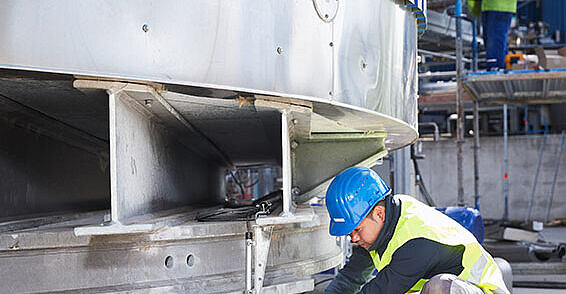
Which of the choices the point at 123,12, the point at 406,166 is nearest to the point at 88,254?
the point at 123,12

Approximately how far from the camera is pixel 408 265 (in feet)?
6.30

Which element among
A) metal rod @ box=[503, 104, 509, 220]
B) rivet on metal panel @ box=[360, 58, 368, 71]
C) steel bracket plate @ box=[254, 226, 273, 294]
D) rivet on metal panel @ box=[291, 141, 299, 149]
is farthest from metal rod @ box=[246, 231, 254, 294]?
metal rod @ box=[503, 104, 509, 220]

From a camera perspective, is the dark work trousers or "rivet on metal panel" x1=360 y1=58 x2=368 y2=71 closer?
"rivet on metal panel" x1=360 y1=58 x2=368 y2=71

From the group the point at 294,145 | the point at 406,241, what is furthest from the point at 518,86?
the point at 406,241

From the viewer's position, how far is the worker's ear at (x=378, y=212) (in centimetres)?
208

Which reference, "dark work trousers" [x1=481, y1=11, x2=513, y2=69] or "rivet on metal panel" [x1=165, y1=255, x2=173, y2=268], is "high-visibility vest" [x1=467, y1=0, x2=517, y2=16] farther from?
"rivet on metal panel" [x1=165, y1=255, x2=173, y2=268]

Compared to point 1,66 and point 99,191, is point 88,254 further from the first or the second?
point 99,191

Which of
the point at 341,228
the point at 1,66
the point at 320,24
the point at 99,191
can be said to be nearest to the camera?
the point at 1,66

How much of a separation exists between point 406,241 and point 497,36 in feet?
16.4

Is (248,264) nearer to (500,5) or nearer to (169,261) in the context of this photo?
(169,261)

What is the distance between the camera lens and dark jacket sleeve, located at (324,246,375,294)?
2.37 metres

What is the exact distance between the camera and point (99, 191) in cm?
303

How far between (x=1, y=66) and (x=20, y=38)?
82 millimetres

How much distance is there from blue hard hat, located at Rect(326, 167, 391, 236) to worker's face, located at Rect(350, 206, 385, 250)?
3 centimetres
